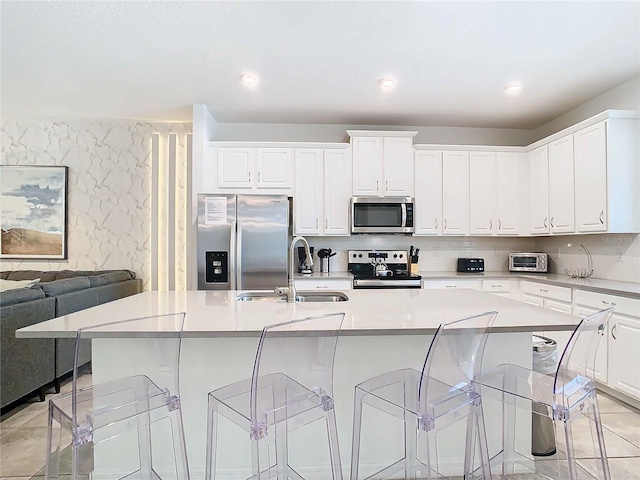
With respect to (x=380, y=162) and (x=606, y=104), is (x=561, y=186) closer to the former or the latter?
(x=606, y=104)

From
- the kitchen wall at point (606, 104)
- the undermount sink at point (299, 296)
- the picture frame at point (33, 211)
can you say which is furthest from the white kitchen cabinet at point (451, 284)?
the picture frame at point (33, 211)

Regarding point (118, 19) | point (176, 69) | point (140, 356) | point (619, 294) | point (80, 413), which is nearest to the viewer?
point (80, 413)

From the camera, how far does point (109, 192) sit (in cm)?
466

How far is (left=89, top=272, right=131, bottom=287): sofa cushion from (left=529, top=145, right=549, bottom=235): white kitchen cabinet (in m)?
4.69

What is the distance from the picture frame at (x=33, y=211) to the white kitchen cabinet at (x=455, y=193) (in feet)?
15.1

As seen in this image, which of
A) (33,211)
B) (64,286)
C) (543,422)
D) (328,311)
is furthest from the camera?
(33,211)

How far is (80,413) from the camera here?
1.35m

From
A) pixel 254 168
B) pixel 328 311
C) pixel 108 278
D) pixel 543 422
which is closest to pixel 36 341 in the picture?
pixel 108 278

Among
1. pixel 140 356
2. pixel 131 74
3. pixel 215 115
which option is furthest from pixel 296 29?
pixel 140 356

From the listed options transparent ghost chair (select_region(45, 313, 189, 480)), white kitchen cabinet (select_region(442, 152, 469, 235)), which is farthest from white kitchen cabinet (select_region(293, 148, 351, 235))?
transparent ghost chair (select_region(45, 313, 189, 480))

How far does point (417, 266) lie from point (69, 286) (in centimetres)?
356

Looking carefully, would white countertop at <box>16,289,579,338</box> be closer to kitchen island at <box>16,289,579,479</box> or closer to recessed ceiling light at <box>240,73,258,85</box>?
kitchen island at <box>16,289,579,479</box>

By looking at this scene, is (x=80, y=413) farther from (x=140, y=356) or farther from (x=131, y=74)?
(x=131, y=74)

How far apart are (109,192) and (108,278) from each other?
1.28m
